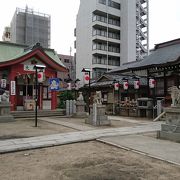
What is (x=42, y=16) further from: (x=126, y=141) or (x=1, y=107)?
(x=126, y=141)

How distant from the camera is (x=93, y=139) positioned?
1021 centimetres

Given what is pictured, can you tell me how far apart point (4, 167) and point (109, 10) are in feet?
151

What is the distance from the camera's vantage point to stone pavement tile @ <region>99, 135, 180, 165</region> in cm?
734

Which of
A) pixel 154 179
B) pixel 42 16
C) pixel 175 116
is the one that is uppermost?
pixel 42 16

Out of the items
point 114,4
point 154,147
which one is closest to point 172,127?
point 154,147

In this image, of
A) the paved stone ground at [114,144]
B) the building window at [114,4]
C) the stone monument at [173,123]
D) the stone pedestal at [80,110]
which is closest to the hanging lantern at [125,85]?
the stone pedestal at [80,110]

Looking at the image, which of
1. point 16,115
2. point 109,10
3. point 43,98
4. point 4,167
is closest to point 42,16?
point 109,10

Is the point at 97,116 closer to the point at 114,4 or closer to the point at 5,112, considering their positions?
the point at 5,112

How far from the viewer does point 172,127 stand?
10125 mm

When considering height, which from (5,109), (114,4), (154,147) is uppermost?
(114,4)

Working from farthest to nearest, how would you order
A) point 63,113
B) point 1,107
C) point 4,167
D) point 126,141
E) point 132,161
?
point 63,113 < point 1,107 < point 126,141 < point 132,161 < point 4,167

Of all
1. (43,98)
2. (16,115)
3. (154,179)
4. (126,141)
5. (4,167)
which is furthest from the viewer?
(43,98)

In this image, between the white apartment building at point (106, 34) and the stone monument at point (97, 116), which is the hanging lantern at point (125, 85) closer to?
the stone monument at point (97, 116)

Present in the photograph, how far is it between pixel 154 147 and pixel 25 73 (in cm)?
1549
